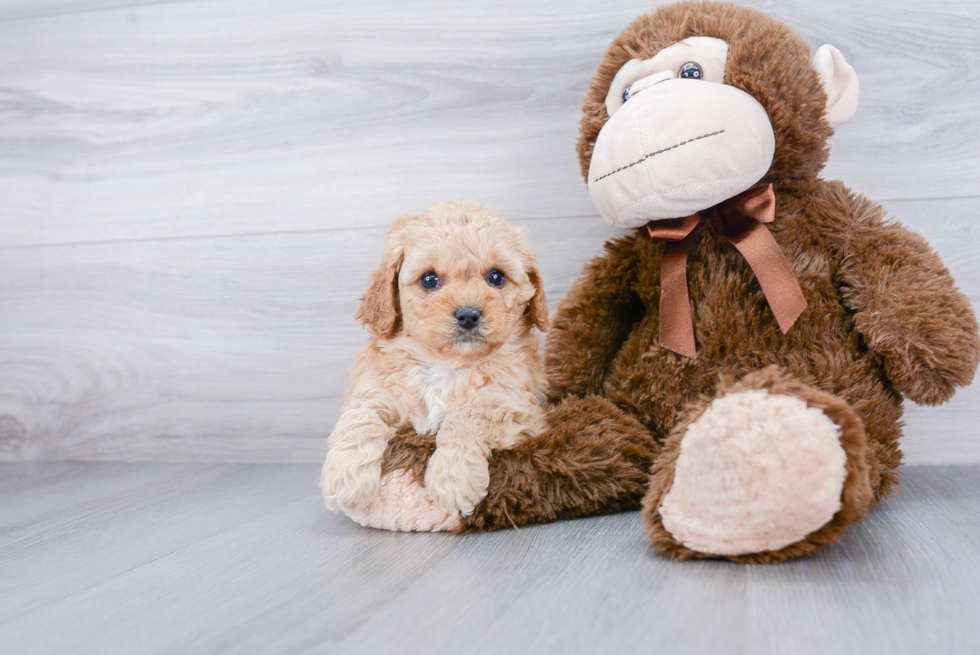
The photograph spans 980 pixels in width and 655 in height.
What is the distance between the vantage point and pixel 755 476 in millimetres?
787

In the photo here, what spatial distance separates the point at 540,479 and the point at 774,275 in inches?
17.4

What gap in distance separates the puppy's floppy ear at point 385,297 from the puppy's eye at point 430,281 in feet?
0.17

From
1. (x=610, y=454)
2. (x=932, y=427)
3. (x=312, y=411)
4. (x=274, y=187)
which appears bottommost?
(x=312, y=411)

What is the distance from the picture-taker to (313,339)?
161 cm

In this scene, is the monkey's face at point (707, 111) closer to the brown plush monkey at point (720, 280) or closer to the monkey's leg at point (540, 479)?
the brown plush monkey at point (720, 280)

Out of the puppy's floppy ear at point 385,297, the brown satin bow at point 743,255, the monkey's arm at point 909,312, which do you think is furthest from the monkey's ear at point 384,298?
the monkey's arm at point 909,312

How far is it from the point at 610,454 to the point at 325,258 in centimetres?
84

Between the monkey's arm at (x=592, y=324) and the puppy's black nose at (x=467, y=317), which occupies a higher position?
the puppy's black nose at (x=467, y=317)

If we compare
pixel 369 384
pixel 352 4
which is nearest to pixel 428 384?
pixel 369 384

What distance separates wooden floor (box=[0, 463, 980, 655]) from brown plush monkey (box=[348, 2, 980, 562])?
8 cm

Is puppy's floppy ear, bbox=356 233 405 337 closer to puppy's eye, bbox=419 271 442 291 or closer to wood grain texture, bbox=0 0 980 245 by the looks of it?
puppy's eye, bbox=419 271 442 291

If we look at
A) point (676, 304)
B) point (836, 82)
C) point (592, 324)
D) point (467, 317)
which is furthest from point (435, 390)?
point (836, 82)

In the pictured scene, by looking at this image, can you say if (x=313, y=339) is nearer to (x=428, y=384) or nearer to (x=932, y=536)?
(x=428, y=384)

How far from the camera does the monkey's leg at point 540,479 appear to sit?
3.34 ft
